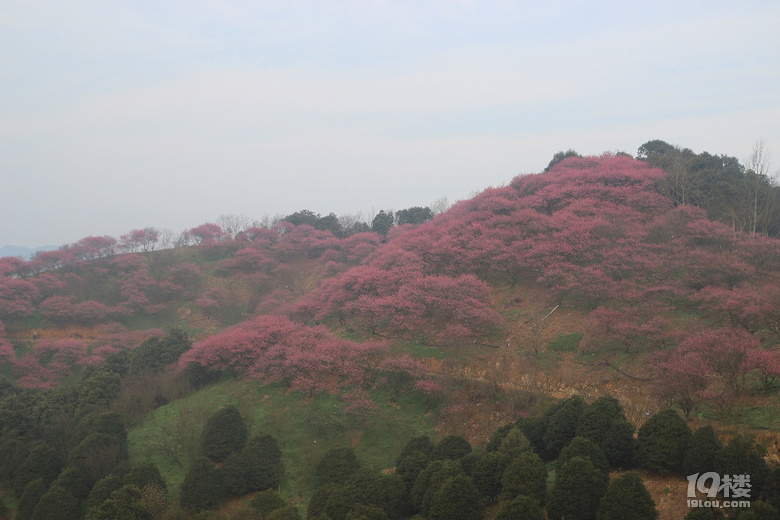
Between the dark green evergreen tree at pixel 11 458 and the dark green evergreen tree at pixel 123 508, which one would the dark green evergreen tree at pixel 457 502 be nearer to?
the dark green evergreen tree at pixel 123 508

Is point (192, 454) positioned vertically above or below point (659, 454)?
below

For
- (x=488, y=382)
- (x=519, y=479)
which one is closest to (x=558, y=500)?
(x=519, y=479)

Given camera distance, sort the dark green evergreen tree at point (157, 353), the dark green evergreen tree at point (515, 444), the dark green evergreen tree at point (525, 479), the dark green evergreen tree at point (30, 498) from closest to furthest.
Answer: the dark green evergreen tree at point (525, 479)
the dark green evergreen tree at point (515, 444)
the dark green evergreen tree at point (30, 498)
the dark green evergreen tree at point (157, 353)

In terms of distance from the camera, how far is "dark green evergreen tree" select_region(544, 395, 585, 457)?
46.4 ft

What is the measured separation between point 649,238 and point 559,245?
15.7 feet

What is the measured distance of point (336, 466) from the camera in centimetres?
1644

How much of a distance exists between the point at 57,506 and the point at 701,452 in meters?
19.4

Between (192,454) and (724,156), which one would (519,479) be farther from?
(724,156)

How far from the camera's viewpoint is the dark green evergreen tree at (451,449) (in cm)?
1528

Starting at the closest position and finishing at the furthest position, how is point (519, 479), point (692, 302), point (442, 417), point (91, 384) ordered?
point (519, 479) < point (442, 417) < point (692, 302) < point (91, 384)

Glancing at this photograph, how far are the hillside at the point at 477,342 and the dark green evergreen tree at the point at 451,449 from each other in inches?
113

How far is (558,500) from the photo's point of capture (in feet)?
36.8

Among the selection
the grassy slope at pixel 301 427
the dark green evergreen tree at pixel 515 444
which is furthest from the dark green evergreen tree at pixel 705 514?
the grassy slope at pixel 301 427

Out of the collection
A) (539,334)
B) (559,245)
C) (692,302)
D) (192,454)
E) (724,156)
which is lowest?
(192,454)
